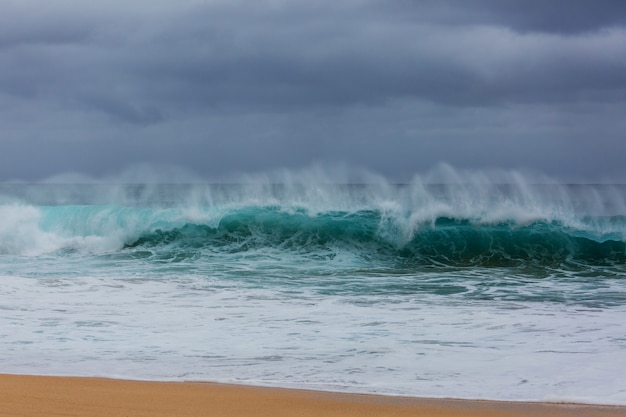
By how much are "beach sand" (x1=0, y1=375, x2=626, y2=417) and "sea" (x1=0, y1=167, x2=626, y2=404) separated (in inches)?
9.9

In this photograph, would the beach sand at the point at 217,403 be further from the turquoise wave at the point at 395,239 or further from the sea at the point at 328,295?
the turquoise wave at the point at 395,239

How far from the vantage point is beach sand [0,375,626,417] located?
4.89 m

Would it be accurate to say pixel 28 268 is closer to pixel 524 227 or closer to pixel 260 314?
pixel 260 314

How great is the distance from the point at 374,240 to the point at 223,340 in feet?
36.7

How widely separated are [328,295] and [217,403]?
5.94m

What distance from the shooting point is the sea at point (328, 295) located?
20.7ft

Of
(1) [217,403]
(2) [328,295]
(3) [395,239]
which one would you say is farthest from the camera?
(3) [395,239]

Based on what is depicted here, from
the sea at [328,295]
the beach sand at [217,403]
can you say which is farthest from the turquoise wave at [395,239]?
the beach sand at [217,403]

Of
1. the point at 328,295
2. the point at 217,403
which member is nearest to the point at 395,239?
the point at 328,295

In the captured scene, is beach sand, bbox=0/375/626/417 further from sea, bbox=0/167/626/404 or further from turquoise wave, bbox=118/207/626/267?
turquoise wave, bbox=118/207/626/267

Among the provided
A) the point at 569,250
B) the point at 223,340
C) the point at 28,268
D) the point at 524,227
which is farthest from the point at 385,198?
the point at 223,340

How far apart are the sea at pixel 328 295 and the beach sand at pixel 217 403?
0.25m

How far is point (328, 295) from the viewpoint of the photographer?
11.1 metres

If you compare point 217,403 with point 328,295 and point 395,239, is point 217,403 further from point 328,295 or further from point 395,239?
point 395,239
